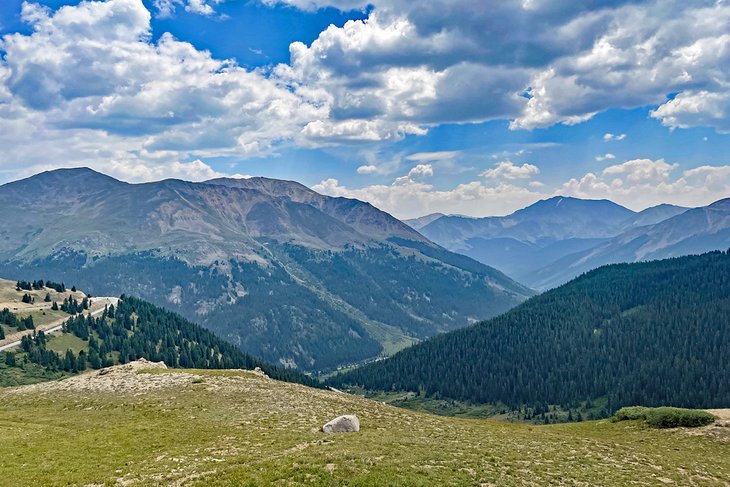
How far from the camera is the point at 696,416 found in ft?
245

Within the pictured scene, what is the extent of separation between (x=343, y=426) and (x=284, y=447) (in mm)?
Result: 10428

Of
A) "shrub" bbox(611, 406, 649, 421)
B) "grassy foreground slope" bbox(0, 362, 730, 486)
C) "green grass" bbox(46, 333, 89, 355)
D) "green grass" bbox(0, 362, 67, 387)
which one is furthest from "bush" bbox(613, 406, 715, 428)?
"green grass" bbox(46, 333, 89, 355)

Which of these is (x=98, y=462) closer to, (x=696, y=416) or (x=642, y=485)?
(x=642, y=485)

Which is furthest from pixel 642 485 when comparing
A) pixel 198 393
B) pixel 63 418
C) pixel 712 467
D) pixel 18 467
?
pixel 63 418

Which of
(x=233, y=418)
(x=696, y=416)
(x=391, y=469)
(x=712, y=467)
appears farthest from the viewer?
(x=696, y=416)

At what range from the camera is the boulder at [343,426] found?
5647 cm

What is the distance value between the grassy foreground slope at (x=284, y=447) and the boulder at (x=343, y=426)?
4.95ft

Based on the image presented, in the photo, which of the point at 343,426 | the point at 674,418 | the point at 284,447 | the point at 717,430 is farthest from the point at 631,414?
the point at 284,447

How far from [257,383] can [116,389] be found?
23657 millimetres

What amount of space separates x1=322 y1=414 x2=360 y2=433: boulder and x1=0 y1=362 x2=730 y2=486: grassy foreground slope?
1.51m

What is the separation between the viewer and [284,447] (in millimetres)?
48438

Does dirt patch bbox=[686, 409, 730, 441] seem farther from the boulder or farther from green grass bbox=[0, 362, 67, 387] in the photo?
green grass bbox=[0, 362, 67, 387]

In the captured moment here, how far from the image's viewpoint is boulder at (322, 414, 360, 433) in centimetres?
5647

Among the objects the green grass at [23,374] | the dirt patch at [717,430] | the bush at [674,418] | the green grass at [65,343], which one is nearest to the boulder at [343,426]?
the dirt patch at [717,430]
